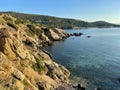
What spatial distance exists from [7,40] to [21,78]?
8.76m

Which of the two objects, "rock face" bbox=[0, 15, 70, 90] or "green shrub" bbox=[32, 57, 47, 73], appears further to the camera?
"green shrub" bbox=[32, 57, 47, 73]

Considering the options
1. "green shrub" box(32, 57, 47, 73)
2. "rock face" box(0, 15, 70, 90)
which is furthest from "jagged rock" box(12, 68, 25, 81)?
"green shrub" box(32, 57, 47, 73)

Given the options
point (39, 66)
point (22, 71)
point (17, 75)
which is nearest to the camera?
point (17, 75)

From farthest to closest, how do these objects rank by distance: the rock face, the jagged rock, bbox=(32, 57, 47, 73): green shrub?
1. bbox=(32, 57, 47, 73): green shrub
2. the jagged rock
3. the rock face

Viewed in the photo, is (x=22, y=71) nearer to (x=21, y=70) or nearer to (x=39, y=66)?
(x=21, y=70)

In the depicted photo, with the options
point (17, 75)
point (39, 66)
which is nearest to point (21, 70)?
point (17, 75)

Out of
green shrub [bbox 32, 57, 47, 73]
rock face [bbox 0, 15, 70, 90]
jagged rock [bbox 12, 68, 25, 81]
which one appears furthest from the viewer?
green shrub [bbox 32, 57, 47, 73]

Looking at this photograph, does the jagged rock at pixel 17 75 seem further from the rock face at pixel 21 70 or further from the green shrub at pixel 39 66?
the green shrub at pixel 39 66

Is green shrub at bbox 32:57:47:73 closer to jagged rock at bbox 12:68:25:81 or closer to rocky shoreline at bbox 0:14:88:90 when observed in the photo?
rocky shoreline at bbox 0:14:88:90

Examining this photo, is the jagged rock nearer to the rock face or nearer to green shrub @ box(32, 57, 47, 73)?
the rock face

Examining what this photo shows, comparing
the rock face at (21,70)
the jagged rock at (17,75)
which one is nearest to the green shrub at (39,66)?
the rock face at (21,70)

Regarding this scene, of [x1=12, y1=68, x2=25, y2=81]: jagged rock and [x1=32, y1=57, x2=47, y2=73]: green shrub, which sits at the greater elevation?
[x1=12, y1=68, x2=25, y2=81]: jagged rock

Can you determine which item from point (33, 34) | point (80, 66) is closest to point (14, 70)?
point (80, 66)

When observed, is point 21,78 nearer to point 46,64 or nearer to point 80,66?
point 46,64
